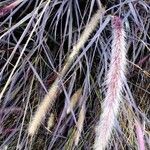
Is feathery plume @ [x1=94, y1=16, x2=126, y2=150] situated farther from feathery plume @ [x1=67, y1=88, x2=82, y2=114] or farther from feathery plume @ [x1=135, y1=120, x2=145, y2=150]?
feathery plume @ [x1=67, y1=88, x2=82, y2=114]

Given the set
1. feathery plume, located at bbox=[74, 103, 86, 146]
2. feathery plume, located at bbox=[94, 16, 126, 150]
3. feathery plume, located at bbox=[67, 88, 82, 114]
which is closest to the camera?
feathery plume, located at bbox=[94, 16, 126, 150]

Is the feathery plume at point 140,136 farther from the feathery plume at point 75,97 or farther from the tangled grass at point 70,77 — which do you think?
the feathery plume at point 75,97

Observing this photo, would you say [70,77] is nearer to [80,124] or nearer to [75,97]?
[75,97]

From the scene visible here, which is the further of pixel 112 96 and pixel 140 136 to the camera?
pixel 140 136

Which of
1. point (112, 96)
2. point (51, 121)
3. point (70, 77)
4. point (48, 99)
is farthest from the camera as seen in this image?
point (70, 77)

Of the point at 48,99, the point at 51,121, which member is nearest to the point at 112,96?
the point at 48,99

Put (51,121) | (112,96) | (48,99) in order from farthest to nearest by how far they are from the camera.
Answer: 1. (51,121)
2. (48,99)
3. (112,96)

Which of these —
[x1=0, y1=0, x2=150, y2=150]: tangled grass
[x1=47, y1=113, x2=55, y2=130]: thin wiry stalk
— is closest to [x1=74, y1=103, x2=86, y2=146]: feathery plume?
[x1=0, y1=0, x2=150, y2=150]: tangled grass

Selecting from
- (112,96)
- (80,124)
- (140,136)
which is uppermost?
(112,96)
